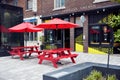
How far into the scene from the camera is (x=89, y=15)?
1611cm

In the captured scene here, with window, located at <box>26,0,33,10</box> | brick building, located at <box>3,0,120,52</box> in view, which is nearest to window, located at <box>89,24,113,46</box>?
brick building, located at <box>3,0,120,52</box>

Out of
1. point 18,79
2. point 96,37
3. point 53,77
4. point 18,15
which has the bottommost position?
point 18,79

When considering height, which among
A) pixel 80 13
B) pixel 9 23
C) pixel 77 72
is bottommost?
pixel 77 72

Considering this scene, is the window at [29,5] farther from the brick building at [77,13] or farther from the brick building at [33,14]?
the brick building at [77,13]

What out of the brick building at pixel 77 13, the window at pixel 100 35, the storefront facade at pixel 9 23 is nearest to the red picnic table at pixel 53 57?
the storefront facade at pixel 9 23

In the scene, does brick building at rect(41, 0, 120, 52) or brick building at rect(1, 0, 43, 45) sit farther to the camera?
brick building at rect(1, 0, 43, 45)

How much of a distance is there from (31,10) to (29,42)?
156 inches

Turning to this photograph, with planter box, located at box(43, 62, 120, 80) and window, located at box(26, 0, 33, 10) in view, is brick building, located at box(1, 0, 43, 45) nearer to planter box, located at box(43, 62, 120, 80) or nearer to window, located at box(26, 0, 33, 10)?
window, located at box(26, 0, 33, 10)

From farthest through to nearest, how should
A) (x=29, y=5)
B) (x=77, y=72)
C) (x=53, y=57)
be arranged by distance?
(x=29, y=5)
(x=53, y=57)
(x=77, y=72)

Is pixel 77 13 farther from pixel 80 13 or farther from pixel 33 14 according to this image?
pixel 33 14

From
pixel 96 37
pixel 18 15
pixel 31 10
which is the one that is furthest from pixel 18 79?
pixel 31 10

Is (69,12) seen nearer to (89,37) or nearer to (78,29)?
(78,29)

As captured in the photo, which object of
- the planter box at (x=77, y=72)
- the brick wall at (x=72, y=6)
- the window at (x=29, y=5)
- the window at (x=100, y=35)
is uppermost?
the window at (x=29, y=5)

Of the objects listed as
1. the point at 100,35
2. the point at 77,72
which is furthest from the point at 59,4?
the point at 77,72
